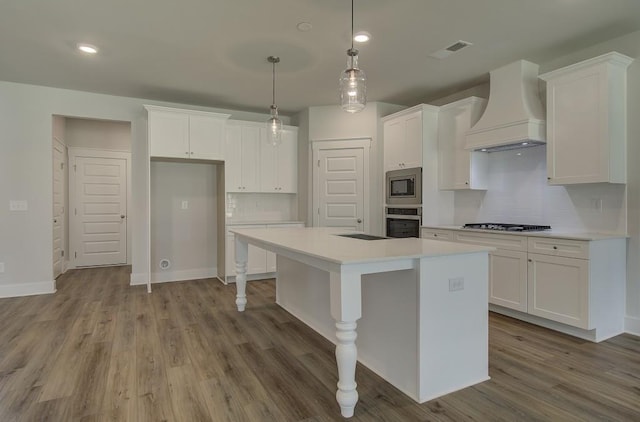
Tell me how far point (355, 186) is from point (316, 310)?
2477 mm

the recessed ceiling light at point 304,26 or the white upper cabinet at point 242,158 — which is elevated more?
the recessed ceiling light at point 304,26

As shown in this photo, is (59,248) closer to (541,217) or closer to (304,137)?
(304,137)

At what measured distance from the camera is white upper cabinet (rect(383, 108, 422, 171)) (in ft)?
15.1

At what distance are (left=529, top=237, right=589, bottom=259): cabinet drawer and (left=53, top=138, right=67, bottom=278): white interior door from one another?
5981 mm

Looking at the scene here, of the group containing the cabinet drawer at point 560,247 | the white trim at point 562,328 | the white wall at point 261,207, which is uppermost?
the white wall at point 261,207

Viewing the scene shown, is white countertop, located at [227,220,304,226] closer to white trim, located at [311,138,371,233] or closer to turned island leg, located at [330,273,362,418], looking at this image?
white trim, located at [311,138,371,233]

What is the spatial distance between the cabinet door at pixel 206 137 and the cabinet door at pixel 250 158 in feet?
1.22

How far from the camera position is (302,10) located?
8.96 feet

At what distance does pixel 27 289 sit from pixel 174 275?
1712 millimetres

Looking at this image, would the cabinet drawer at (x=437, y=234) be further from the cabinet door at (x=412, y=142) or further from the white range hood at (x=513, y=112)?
the white range hood at (x=513, y=112)

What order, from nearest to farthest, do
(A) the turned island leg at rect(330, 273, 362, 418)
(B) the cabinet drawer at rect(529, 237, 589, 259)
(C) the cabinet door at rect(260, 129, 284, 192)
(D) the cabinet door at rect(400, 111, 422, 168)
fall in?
(A) the turned island leg at rect(330, 273, 362, 418), (B) the cabinet drawer at rect(529, 237, 589, 259), (D) the cabinet door at rect(400, 111, 422, 168), (C) the cabinet door at rect(260, 129, 284, 192)

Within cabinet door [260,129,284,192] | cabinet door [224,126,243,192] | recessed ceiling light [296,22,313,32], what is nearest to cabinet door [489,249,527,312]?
recessed ceiling light [296,22,313,32]

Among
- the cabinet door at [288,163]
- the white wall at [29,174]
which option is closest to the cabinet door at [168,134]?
the white wall at [29,174]

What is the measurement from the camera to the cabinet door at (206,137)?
4.94 metres
